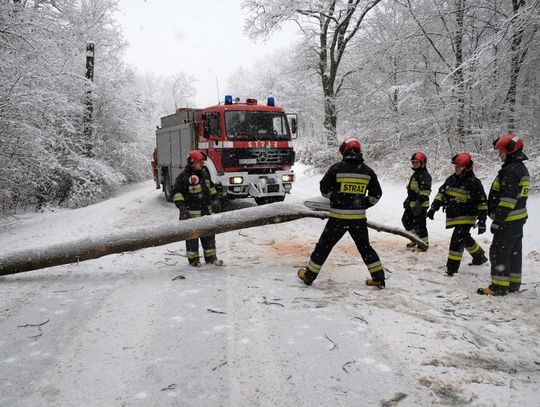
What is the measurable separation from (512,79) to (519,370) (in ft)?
31.9

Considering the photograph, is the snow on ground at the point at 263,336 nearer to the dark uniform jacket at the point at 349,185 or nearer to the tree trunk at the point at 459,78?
the dark uniform jacket at the point at 349,185

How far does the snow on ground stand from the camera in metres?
2.61

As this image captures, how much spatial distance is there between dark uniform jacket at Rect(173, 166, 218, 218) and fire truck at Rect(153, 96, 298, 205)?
11.3 feet

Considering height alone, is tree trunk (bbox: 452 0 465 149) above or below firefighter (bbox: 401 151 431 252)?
above

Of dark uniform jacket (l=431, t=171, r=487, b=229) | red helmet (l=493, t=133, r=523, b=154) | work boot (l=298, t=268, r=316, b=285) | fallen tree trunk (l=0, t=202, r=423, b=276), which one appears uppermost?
red helmet (l=493, t=133, r=523, b=154)

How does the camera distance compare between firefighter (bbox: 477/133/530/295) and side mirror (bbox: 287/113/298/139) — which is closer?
firefighter (bbox: 477/133/530/295)

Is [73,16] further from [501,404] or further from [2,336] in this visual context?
[501,404]

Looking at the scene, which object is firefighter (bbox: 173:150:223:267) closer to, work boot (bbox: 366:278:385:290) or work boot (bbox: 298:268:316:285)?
work boot (bbox: 298:268:316:285)

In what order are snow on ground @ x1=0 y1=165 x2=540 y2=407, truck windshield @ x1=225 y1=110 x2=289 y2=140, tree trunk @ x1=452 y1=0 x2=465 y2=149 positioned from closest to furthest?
snow on ground @ x1=0 y1=165 x2=540 y2=407
truck windshield @ x1=225 y1=110 x2=289 y2=140
tree trunk @ x1=452 y1=0 x2=465 y2=149

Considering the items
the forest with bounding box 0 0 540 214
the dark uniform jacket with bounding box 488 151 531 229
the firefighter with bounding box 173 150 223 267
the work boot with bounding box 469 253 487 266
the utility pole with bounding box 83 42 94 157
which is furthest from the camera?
the utility pole with bounding box 83 42 94 157

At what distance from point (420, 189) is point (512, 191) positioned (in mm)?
2231

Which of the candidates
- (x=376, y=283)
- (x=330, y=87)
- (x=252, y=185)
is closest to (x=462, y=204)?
(x=376, y=283)

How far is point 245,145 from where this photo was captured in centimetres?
951

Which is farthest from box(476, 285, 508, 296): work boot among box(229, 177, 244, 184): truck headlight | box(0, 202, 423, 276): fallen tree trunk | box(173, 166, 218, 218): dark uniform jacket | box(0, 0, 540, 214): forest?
box(229, 177, 244, 184): truck headlight
